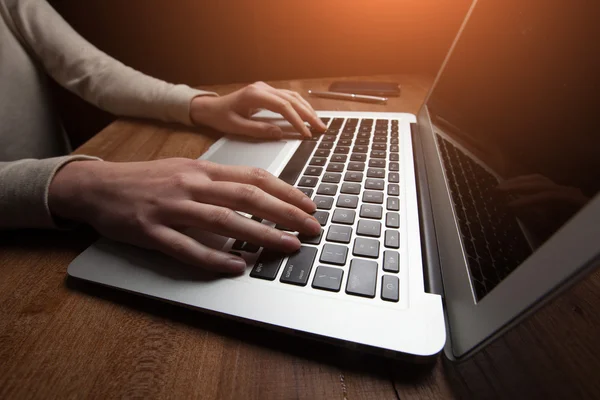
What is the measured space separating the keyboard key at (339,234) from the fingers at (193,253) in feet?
0.31

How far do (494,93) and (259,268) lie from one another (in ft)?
1.14

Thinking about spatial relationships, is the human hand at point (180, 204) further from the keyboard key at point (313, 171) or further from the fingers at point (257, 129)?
the fingers at point (257, 129)

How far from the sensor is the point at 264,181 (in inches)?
14.7

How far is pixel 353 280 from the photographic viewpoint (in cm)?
29

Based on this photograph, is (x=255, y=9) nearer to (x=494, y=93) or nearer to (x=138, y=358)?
(x=494, y=93)

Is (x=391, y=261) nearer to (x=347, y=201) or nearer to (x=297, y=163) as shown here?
(x=347, y=201)

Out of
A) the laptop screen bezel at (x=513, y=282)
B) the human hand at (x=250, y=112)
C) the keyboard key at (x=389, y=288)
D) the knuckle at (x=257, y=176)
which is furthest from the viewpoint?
the human hand at (x=250, y=112)

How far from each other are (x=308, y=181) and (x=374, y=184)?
9cm

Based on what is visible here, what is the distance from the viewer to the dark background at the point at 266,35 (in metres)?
0.96

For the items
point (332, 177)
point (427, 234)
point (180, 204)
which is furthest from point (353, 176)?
point (180, 204)

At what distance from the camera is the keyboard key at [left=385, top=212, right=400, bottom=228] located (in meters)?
0.35

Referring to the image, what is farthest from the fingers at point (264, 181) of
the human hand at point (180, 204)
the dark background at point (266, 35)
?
the dark background at point (266, 35)

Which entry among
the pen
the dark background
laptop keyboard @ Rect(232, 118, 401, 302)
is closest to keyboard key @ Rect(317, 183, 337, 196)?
laptop keyboard @ Rect(232, 118, 401, 302)

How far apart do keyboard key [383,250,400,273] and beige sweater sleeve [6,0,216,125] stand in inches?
19.9
